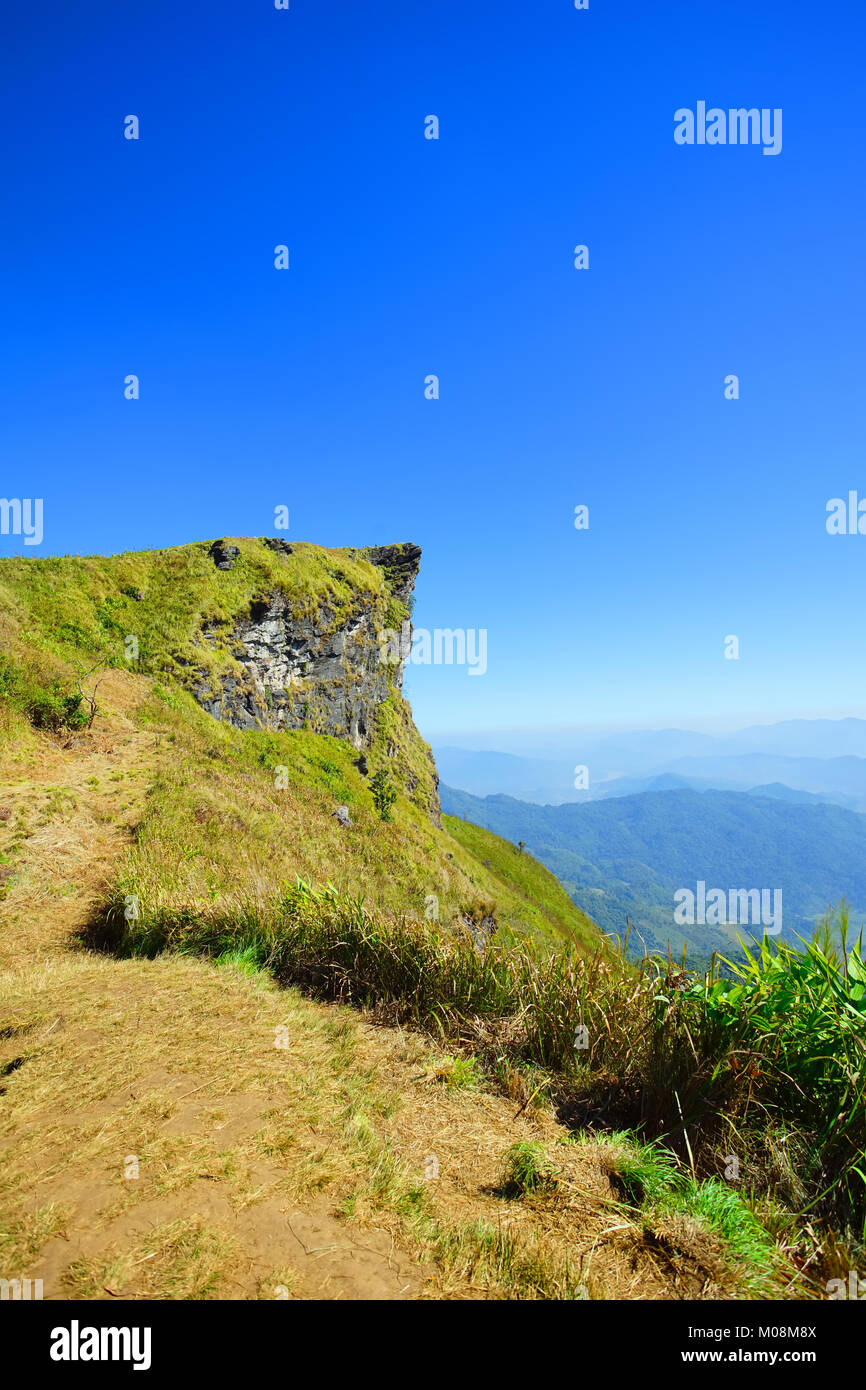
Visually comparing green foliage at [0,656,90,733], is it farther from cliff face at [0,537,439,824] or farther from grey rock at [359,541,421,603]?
grey rock at [359,541,421,603]

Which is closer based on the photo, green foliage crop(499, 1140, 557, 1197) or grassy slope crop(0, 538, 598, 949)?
green foliage crop(499, 1140, 557, 1197)

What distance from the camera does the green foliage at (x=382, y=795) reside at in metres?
42.0

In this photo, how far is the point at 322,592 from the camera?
160ft

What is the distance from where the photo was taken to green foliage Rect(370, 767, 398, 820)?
1654 inches

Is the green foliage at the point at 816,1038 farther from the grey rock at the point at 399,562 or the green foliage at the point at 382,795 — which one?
the grey rock at the point at 399,562

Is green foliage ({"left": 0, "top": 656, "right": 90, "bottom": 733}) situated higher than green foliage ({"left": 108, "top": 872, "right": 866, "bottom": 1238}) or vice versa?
green foliage ({"left": 0, "top": 656, "right": 90, "bottom": 733})

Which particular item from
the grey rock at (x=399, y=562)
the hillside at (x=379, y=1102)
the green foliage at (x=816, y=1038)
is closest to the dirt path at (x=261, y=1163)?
the hillside at (x=379, y=1102)

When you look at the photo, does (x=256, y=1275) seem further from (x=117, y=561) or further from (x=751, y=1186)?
(x=117, y=561)

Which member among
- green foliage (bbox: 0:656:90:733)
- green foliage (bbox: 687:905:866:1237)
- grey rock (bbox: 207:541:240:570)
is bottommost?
green foliage (bbox: 687:905:866:1237)

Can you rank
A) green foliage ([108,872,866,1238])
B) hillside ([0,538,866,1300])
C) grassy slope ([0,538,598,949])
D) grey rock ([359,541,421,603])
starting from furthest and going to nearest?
grey rock ([359,541,421,603]) < grassy slope ([0,538,598,949]) < green foliage ([108,872,866,1238]) < hillside ([0,538,866,1300])

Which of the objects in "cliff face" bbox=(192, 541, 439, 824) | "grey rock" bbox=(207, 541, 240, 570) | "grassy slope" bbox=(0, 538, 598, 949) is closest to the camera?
"grassy slope" bbox=(0, 538, 598, 949)

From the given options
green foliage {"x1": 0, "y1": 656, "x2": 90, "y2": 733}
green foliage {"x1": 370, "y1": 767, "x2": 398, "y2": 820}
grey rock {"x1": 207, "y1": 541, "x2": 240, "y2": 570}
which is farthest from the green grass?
grey rock {"x1": 207, "y1": 541, "x2": 240, "y2": 570}
